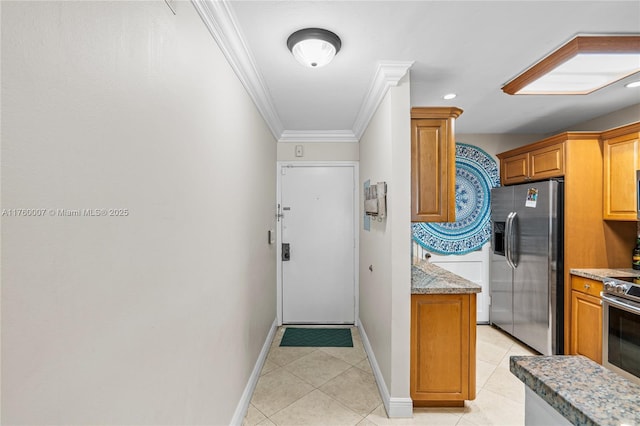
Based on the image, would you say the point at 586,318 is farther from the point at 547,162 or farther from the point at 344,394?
the point at 344,394

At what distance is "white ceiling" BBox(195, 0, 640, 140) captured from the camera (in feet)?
4.73

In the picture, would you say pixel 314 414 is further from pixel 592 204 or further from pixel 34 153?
pixel 592 204

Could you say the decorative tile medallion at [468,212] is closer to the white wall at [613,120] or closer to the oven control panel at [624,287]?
the white wall at [613,120]

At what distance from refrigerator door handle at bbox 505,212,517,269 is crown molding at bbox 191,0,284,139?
2.78 meters

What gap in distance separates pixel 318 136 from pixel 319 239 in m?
1.24

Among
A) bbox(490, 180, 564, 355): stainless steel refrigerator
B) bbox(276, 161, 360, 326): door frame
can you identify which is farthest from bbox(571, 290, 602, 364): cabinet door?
bbox(276, 161, 360, 326): door frame

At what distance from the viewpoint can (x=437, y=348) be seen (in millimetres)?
2078

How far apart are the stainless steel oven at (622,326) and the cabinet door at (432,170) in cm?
142

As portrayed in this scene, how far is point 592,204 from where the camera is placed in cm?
275

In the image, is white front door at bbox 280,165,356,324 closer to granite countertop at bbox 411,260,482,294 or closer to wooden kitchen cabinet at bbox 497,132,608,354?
granite countertop at bbox 411,260,482,294

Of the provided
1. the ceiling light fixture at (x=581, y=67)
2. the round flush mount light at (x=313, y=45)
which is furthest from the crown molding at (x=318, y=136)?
the round flush mount light at (x=313, y=45)

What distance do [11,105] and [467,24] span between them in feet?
6.14

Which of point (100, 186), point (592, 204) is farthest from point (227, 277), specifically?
point (592, 204)

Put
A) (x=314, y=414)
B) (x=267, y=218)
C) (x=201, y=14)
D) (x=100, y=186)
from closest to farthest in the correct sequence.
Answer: (x=100, y=186) < (x=201, y=14) < (x=314, y=414) < (x=267, y=218)
